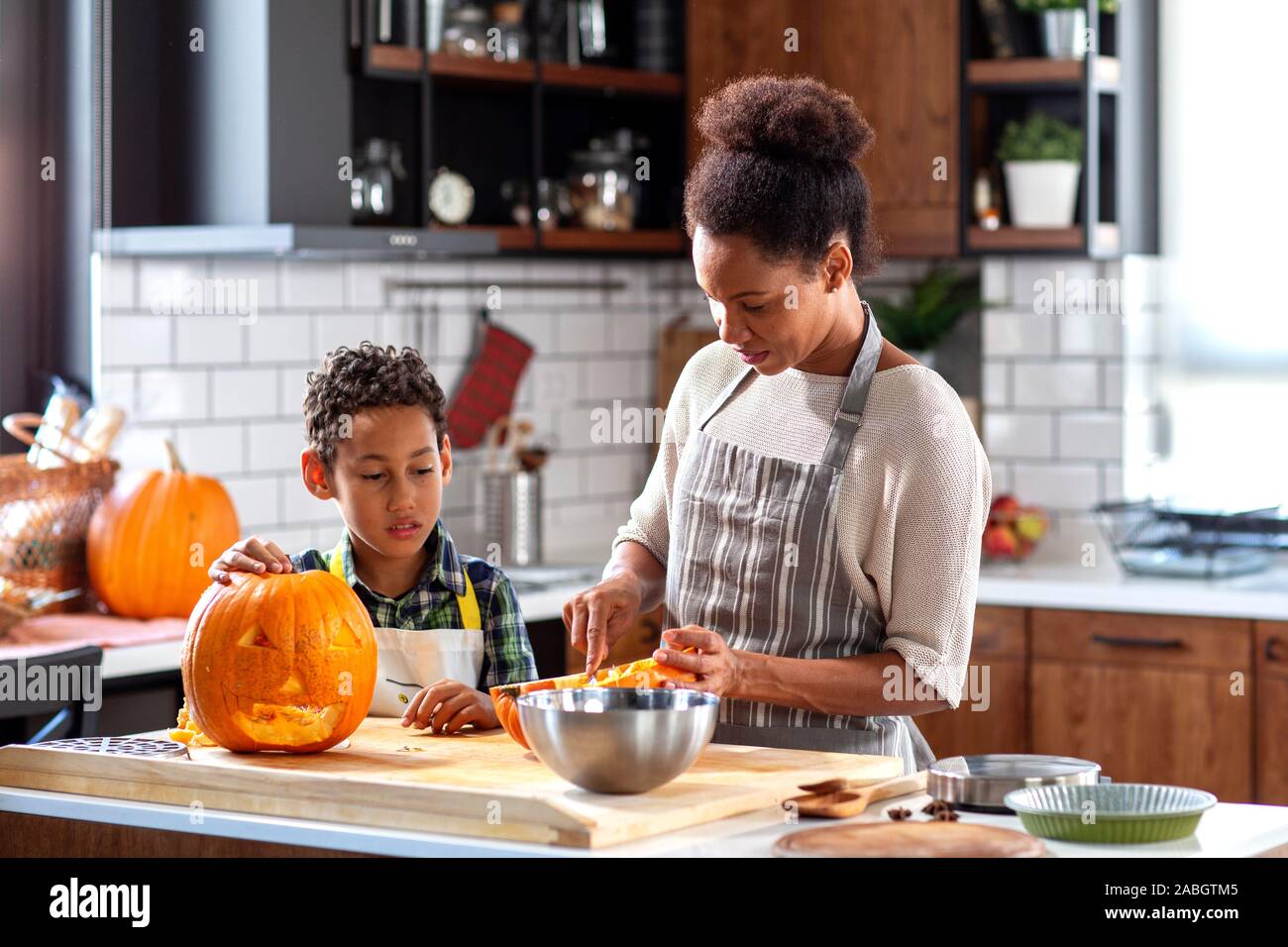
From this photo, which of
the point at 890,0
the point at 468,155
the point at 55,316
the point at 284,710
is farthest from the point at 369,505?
the point at 890,0

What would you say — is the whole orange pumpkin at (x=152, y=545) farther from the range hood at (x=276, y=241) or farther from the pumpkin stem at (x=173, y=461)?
the range hood at (x=276, y=241)

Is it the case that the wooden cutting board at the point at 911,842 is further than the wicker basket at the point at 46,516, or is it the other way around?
the wicker basket at the point at 46,516

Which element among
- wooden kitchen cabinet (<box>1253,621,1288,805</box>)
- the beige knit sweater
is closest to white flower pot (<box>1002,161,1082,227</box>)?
wooden kitchen cabinet (<box>1253,621,1288,805</box>)

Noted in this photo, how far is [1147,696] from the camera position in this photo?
4.28 m

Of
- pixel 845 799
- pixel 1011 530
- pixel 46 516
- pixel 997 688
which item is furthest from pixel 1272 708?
pixel 46 516

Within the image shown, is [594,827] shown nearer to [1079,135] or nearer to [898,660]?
[898,660]

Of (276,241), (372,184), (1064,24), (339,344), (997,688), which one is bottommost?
(997,688)

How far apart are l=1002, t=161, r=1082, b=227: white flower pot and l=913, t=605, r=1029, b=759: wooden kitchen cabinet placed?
1.02m

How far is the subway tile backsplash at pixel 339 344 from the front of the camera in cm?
414

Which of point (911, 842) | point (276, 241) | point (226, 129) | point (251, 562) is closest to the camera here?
point (911, 842)

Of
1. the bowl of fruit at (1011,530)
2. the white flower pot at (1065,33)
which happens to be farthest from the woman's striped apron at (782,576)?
the white flower pot at (1065,33)

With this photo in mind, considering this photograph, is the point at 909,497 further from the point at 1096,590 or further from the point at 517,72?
the point at 517,72

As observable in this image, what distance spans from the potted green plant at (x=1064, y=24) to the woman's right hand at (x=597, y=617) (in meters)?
2.80

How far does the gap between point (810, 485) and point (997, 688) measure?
7.33ft
